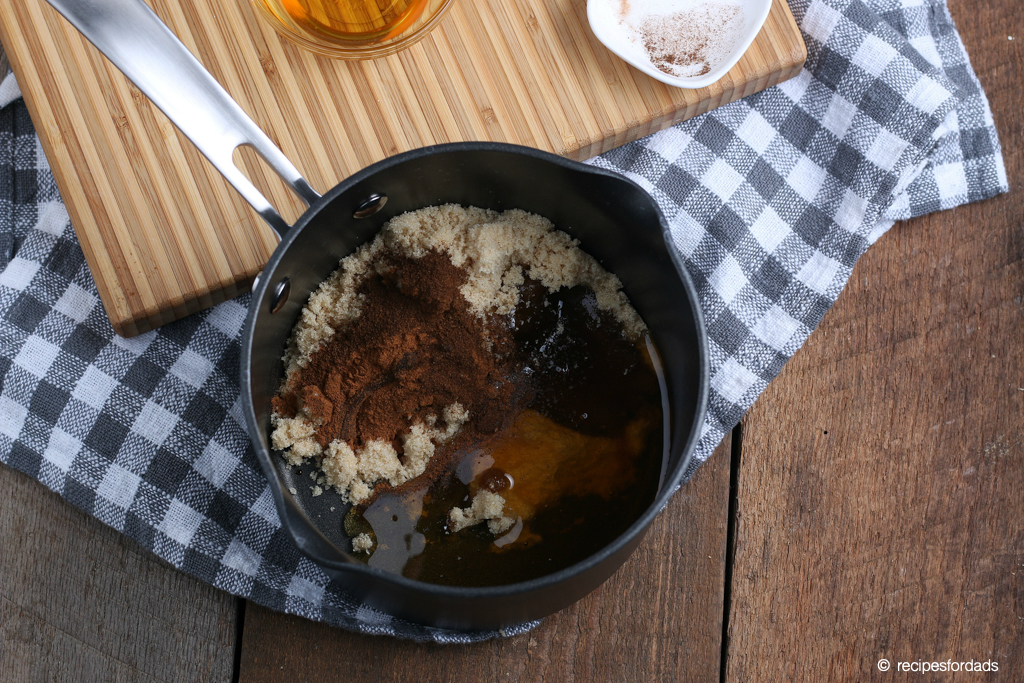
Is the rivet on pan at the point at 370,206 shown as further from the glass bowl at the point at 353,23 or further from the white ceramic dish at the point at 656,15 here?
the white ceramic dish at the point at 656,15

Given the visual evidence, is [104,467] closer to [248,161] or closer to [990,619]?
[248,161]

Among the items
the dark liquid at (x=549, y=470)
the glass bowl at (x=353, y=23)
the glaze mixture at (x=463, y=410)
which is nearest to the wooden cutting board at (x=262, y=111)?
the glass bowl at (x=353, y=23)

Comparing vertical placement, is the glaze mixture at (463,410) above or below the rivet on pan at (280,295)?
below

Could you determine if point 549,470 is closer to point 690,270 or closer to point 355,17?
point 690,270

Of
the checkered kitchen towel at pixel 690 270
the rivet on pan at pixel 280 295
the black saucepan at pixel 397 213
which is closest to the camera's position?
the black saucepan at pixel 397 213

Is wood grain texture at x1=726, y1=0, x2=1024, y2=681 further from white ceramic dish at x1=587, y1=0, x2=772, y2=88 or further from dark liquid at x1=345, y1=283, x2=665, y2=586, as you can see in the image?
white ceramic dish at x1=587, y1=0, x2=772, y2=88

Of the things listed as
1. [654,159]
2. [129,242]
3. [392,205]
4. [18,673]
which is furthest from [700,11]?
[18,673]

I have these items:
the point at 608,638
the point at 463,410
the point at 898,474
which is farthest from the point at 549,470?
the point at 898,474
